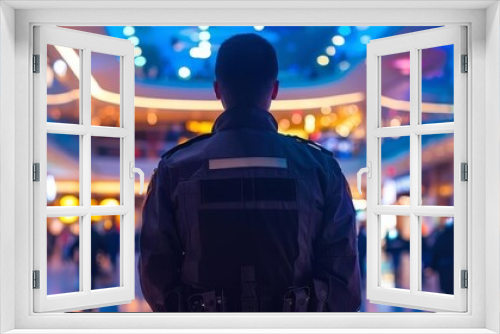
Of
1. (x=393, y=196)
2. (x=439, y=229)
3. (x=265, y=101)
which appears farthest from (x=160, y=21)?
(x=439, y=229)

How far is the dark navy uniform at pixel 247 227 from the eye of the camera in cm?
284

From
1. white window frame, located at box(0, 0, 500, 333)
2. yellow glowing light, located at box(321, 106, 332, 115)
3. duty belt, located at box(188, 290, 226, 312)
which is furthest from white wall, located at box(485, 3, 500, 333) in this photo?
yellow glowing light, located at box(321, 106, 332, 115)

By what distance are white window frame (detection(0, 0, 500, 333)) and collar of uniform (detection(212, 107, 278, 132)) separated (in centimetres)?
68

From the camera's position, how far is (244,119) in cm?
295

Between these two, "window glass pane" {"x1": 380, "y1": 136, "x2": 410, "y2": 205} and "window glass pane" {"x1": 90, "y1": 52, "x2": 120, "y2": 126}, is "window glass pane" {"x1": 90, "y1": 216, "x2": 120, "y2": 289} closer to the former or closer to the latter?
"window glass pane" {"x1": 90, "y1": 52, "x2": 120, "y2": 126}

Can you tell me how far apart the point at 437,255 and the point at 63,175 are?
7.54 ft

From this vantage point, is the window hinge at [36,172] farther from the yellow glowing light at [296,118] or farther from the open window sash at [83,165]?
the yellow glowing light at [296,118]

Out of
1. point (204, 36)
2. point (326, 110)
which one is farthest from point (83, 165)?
point (326, 110)

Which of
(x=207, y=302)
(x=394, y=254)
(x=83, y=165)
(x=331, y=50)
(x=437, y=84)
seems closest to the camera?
(x=83, y=165)

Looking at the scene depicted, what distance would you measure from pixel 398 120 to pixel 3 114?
2202 mm

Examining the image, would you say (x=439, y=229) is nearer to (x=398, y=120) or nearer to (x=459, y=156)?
(x=398, y=120)

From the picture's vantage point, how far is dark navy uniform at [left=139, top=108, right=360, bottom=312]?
2.84 metres

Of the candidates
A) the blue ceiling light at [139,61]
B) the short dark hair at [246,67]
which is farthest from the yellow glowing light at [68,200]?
the blue ceiling light at [139,61]

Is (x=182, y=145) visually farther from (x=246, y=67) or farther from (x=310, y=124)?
(x=310, y=124)
